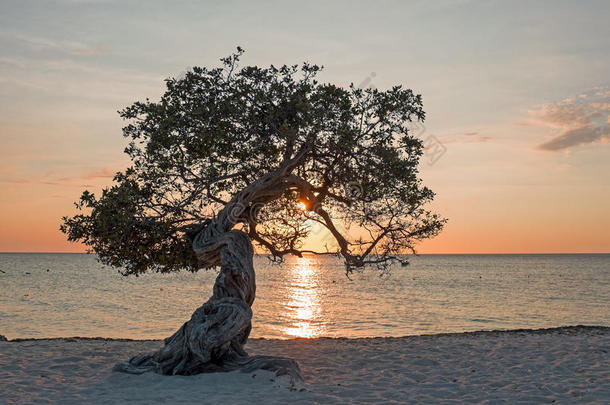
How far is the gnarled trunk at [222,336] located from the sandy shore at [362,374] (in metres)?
0.45

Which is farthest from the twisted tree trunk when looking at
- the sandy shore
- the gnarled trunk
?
the sandy shore

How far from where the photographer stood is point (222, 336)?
12867 mm

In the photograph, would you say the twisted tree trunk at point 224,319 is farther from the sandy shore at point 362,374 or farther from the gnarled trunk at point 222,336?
the sandy shore at point 362,374

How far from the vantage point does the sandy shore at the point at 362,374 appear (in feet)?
38.3

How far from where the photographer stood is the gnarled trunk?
507 inches

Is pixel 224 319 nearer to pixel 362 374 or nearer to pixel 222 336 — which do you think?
pixel 222 336

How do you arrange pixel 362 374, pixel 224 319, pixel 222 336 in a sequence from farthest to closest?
1. pixel 362 374
2. pixel 224 319
3. pixel 222 336

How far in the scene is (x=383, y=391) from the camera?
12516 millimetres

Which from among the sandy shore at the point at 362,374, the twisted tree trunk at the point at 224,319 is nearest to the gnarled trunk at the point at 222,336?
the twisted tree trunk at the point at 224,319

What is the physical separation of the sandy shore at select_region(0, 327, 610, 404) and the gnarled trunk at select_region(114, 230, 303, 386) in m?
0.45

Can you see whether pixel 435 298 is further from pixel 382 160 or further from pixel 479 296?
pixel 382 160

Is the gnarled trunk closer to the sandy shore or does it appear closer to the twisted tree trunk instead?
the twisted tree trunk

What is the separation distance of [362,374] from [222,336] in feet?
14.1

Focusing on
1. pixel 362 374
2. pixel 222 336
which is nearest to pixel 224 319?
pixel 222 336
